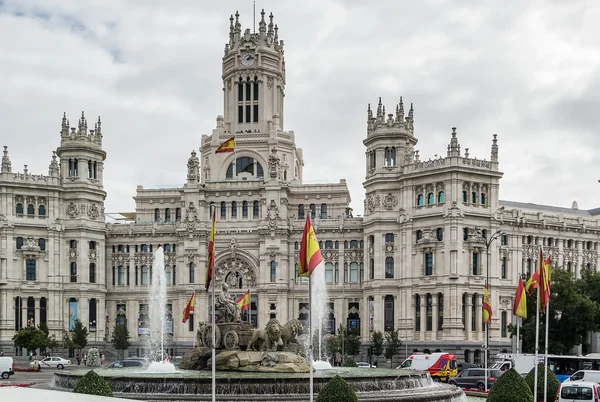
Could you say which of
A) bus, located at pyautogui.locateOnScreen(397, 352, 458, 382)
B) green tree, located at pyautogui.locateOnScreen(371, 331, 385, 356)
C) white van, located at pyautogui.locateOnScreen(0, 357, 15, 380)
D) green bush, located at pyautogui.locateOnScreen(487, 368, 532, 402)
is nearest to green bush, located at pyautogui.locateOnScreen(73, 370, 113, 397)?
green bush, located at pyautogui.locateOnScreen(487, 368, 532, 402)

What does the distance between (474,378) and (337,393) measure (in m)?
30.3

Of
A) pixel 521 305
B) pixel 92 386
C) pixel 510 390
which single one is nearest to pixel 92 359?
pixel 521 305

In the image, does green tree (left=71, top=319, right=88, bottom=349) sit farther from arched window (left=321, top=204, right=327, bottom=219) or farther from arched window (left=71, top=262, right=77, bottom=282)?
arched window (left=321, top=204, right=327, bottom=219)

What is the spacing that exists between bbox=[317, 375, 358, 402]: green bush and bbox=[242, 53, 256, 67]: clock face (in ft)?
298

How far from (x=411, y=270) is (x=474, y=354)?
11721 millimetres

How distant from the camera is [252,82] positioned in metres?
115

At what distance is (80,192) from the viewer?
331 ft

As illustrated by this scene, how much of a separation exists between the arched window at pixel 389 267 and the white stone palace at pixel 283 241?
176 mm

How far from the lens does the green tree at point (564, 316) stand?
249 feet

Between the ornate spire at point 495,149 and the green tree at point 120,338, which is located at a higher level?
the ornate spire at point 495,149

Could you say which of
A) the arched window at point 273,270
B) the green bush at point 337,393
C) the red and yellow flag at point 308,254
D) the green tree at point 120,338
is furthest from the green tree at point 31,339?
the green bush at point 337,393

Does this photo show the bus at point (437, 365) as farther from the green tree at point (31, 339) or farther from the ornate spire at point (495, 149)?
the green tree at point (31, 339)

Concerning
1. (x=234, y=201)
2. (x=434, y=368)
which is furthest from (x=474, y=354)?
(x=234, y=201)

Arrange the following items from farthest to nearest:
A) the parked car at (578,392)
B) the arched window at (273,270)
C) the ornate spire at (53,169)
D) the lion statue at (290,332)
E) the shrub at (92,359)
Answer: the ornate spire at (53,169), the arched window at (273,270), the shrub at (92,359), the lion statue at (290,332), the parked car at (578,392)
